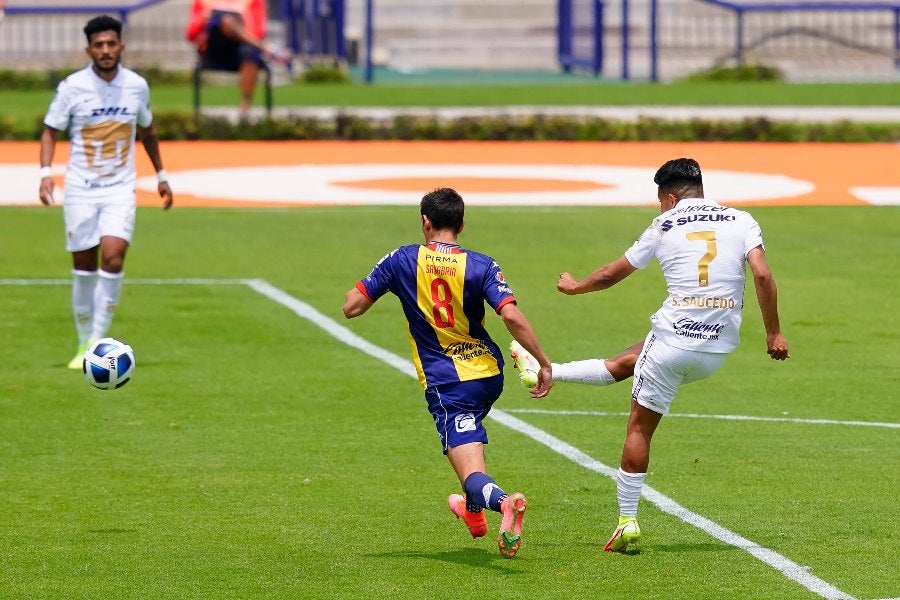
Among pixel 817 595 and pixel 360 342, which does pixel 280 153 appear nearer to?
pixel 360 342

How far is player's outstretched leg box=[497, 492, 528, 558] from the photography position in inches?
303

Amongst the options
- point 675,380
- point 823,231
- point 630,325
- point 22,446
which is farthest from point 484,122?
point 675,380

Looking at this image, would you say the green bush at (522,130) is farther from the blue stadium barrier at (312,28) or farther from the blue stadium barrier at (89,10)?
the blue stadium barrier at (312,28)

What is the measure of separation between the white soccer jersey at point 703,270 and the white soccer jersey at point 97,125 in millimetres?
6285

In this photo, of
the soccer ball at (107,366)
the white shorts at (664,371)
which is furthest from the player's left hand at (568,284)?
the soccer ball at (107,366)

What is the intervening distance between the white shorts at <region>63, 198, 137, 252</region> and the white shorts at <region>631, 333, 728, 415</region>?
6166mm

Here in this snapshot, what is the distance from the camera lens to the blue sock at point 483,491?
784 centimetres

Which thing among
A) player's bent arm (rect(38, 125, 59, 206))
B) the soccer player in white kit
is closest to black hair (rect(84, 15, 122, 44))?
the soccer player in white kit

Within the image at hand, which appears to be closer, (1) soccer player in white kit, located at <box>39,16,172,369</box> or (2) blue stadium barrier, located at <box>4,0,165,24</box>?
(1) soccer player in white kit, located at <box>39,16,172,369</box>

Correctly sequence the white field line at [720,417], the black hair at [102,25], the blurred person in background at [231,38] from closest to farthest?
the white field line at [720,417], the black hair at [102,25], the blurred person in background at [231,38]

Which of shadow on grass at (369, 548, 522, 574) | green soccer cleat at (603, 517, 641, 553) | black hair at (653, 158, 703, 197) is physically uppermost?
black hair at (653, 158, 703, 197)

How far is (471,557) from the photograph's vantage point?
27.0 feet

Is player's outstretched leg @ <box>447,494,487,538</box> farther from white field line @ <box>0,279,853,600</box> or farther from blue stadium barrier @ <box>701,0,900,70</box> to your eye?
blue stadium barrier @ <box>701,0,900,70</box>


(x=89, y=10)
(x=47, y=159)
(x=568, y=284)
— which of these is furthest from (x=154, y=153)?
(x=89, y=10)
